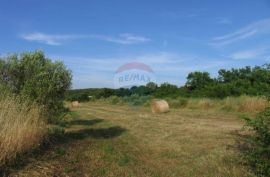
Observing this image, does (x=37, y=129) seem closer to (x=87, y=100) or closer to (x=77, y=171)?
(x=77, y=171)

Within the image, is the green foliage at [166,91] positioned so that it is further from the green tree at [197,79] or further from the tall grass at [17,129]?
the tall grass at [17,129]

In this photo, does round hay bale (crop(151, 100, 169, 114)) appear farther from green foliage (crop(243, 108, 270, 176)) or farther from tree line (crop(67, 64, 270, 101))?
green foliage (crop(243, 108, 270, 176))

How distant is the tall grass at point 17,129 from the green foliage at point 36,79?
148 centimetres

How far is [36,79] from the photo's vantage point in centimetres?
1171

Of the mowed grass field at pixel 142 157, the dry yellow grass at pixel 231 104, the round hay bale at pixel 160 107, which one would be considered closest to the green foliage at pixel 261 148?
the mowed grass field at pixel 142 157

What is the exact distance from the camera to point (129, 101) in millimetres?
44938

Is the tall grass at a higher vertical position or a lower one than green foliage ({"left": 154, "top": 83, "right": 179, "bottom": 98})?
lower

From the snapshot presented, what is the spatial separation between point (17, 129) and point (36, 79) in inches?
164

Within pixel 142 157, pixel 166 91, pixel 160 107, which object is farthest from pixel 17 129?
pixel 166 91

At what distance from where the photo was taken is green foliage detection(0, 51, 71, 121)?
11.4 m

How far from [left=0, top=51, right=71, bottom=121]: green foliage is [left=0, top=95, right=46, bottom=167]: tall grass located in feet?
4.87

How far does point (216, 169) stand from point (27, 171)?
388 centimetres

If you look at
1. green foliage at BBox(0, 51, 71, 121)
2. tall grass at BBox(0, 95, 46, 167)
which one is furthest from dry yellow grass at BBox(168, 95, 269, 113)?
tall grass at BBox(0, 95, 46, 167)

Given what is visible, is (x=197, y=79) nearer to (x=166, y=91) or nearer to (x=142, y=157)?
(x=166, y=91)
